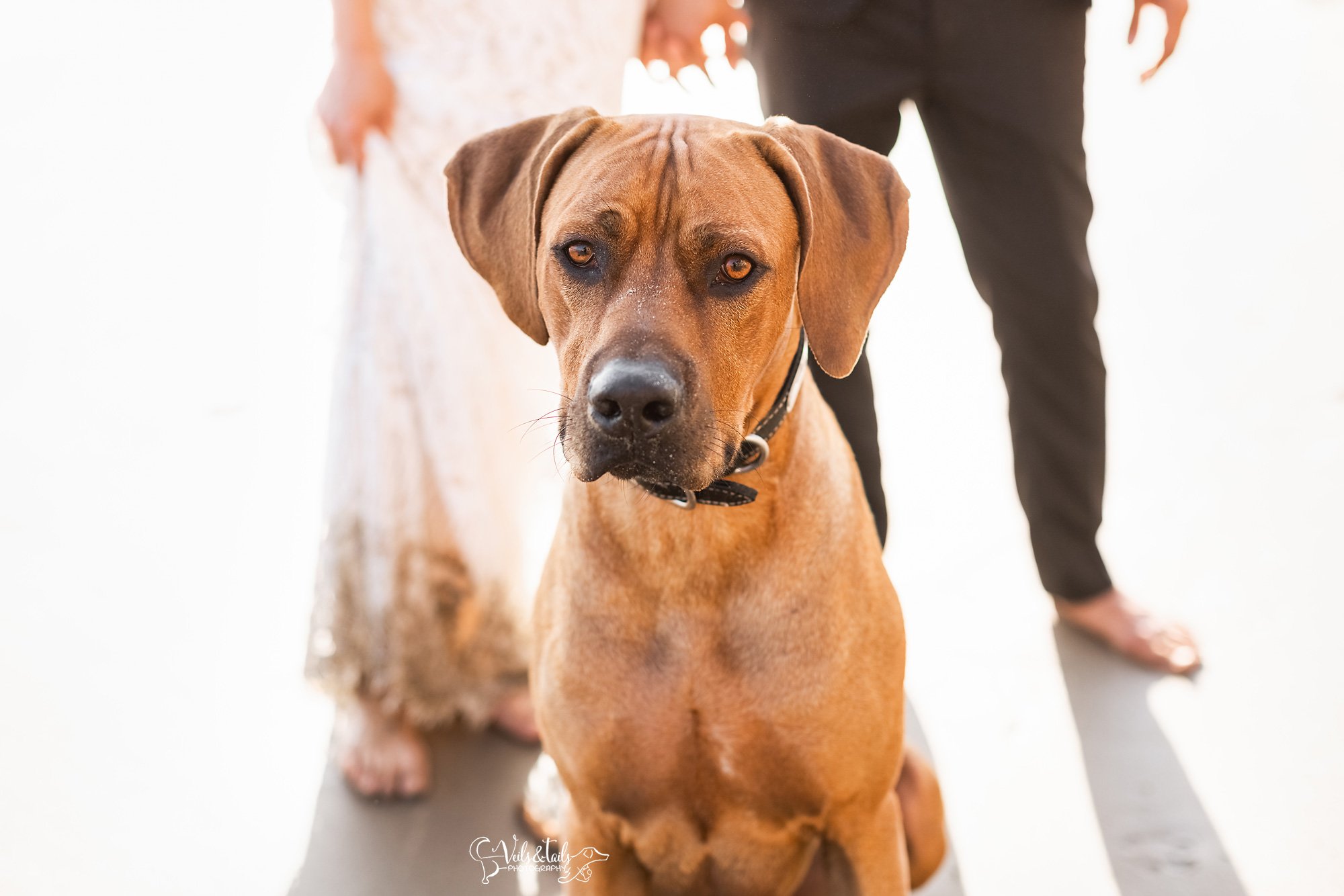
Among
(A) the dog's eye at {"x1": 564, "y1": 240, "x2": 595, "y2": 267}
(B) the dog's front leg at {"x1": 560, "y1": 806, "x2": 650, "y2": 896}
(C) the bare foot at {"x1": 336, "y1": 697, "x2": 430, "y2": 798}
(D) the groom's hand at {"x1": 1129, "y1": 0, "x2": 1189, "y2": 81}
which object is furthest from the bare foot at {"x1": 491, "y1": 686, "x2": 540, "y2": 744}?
(D) the groom's hand at {"x1": 1129, "y1": 0, "x2": 1189, "y2": 81}

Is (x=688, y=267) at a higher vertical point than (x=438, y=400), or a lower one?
higher

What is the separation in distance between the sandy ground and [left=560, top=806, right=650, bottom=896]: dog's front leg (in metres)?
0.54

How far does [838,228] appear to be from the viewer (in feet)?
4.93

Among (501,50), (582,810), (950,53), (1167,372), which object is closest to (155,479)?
(501,50)

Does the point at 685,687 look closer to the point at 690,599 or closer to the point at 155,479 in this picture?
the point at 690,599

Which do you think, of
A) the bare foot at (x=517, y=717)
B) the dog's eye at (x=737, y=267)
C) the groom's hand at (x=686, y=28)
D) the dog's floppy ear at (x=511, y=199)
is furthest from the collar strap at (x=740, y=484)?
the bare foot at (x=517, y=717)

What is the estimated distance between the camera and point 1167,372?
3.74m

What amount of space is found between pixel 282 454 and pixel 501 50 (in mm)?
1993

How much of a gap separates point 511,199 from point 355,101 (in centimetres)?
66

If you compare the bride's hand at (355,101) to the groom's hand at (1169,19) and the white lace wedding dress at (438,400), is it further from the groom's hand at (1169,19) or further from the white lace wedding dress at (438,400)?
the groom's hand at (1169,19)

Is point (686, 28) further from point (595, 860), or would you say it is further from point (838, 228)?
point (595, 860)

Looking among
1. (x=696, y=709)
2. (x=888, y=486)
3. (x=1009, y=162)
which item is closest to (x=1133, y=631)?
(x=888, y=486)

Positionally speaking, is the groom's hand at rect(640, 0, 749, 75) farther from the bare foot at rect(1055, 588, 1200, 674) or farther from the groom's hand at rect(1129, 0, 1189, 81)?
the bare foot at rect(1055, 588, 1200, 674)

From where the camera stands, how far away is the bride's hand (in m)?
2.09
